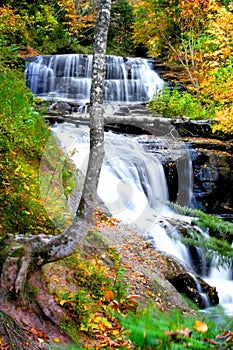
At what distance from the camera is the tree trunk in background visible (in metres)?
3.59

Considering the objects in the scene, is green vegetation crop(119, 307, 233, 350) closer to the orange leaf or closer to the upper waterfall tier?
the orange leaf

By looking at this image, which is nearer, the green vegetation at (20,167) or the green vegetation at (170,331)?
the green vegetation at (170,331)

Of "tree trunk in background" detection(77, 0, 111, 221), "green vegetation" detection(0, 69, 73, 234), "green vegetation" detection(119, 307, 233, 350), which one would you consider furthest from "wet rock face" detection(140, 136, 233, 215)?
"green vegetation" detection(119, 307, 233, 350)

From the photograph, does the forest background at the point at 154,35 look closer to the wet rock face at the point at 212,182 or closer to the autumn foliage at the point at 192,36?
the autumn foliage at the point at 192,36

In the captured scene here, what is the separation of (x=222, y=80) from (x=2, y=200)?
11497 millimetres

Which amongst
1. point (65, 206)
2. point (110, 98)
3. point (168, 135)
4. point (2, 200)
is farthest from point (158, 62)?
point (2, 200)

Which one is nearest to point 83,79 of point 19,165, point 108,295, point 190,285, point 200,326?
point 19,165

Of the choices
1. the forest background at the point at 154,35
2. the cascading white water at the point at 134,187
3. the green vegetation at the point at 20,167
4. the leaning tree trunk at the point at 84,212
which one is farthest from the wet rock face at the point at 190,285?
the forest background at the point at 154,35

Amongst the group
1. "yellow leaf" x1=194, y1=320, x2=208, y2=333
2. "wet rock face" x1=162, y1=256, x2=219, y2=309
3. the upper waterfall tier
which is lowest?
"wet rock face" x1=162, y1=256, x2=219, y2=309

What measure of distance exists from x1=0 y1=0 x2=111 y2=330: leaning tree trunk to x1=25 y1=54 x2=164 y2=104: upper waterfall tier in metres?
12.5

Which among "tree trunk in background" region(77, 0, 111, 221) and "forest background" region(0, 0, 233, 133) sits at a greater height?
"forest background" region(0, 0, 233, 133)

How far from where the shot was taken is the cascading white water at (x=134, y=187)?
25.1 feet

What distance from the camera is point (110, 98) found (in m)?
17.4

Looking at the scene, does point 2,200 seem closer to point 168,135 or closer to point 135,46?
point 168,135
